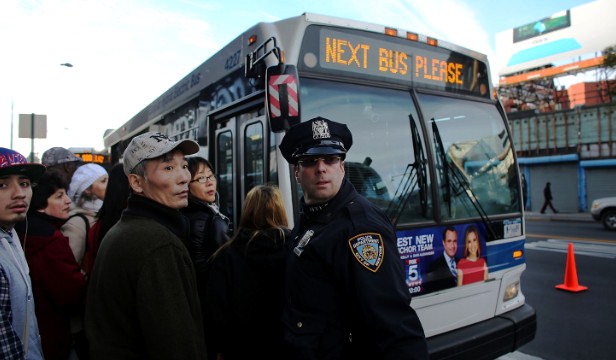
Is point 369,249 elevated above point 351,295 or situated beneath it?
elevated above

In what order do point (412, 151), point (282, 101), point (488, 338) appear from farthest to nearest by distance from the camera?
1. point (412, 151)
2. point (488, 338)
3. point (282, 101)

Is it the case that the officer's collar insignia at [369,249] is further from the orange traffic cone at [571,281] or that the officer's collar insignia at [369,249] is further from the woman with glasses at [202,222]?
the orange traffic cone at [571,281]

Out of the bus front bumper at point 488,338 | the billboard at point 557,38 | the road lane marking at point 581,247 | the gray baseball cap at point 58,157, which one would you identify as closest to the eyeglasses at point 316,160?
the bus front bumper at point 488,338

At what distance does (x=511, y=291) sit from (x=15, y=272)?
13.0 feet

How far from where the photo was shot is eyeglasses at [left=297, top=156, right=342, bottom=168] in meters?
1.97

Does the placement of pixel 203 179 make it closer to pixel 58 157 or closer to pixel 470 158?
pixel 58 157

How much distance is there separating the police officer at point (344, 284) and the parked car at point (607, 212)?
1690 cm

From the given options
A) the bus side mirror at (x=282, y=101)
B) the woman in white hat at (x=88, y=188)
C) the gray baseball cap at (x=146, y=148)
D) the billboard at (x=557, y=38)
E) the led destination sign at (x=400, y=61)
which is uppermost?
the billboard at (x=557, y=38)

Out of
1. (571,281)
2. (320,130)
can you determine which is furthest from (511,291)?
(571,281)

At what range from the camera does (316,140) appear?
196 cm

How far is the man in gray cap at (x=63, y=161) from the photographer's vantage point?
3848 millimetres

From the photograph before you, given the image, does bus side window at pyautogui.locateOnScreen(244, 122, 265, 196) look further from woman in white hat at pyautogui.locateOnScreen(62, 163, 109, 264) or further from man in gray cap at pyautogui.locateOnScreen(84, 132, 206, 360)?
man in gray cap at pyautogui.locateOnScreen(84, 132, 206, 360)

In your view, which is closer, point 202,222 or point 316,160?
point 316,160

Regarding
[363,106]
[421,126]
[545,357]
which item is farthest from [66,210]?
[545,357]
